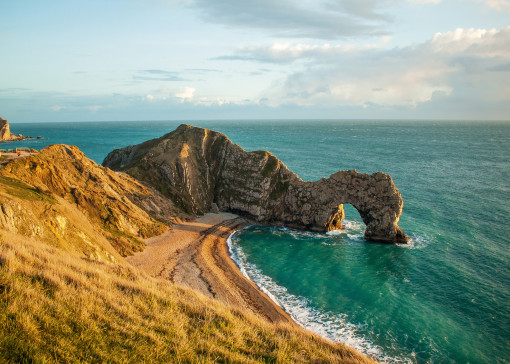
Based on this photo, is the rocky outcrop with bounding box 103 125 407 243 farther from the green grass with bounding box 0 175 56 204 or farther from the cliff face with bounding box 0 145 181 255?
the green grass with bounding box 0 175 56 204

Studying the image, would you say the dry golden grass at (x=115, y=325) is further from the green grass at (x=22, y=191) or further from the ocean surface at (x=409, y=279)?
the ocean surface at (x=409, y=279)

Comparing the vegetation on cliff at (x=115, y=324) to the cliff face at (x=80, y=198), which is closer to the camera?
the vegetation on cliff at (x=115, y=324)

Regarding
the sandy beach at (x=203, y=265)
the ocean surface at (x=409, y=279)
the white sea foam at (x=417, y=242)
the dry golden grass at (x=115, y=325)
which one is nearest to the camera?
the dry golden grass at (x=115, y=325)

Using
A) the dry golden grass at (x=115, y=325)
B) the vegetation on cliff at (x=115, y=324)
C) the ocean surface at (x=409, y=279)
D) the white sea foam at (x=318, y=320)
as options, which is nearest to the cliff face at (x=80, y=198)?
the vegetation on cliff at (x=115, y=324)

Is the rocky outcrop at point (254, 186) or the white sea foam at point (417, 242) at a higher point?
the rocky outcrop at point (254, 186)

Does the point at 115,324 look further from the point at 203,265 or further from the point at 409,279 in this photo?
the point at 409,279

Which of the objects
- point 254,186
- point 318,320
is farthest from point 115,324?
point 254,186

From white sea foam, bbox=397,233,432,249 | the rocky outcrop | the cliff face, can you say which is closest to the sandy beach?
the cliff face

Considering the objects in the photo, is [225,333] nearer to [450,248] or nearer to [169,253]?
[169,253]
